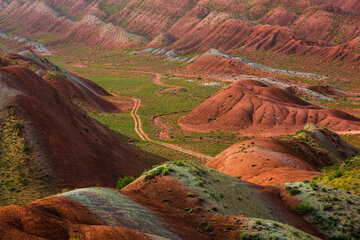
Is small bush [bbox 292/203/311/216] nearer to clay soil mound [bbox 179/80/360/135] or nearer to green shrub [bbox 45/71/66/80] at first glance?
clay soil mound [bbox 179/80/360/135]

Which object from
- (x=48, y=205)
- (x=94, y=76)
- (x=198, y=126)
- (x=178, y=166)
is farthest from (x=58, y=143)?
(x=94, y=76)

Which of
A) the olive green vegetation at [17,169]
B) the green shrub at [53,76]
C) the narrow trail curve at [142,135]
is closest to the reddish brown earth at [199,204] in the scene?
the olive green vegetation at [17,169]

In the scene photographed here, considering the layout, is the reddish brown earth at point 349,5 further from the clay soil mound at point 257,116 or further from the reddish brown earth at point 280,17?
the clay soil mound at point 257,116

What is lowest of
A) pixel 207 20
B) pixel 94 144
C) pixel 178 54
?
pixel 94 144

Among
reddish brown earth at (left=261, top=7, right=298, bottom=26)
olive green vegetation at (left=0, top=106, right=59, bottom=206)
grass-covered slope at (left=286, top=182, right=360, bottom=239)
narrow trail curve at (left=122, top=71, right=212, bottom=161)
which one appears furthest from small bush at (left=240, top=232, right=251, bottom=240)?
reddish brown earth at (left=261, top=7, right=298, bottom=26)

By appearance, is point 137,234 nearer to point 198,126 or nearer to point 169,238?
point 169,238

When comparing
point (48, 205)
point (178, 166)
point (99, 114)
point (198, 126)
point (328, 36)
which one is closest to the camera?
point (48, 205)

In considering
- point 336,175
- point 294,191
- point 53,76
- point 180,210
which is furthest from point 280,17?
point 180,210

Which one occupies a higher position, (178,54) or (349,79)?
(178,54)
